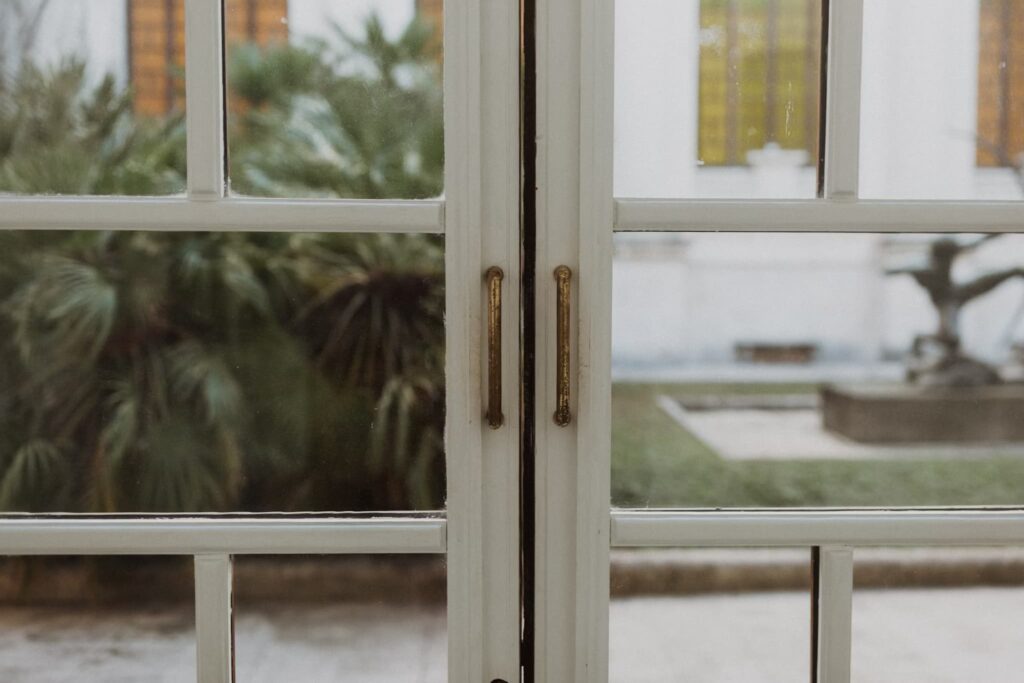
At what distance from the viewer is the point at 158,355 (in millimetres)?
1075

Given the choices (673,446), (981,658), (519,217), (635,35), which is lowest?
(981,658)

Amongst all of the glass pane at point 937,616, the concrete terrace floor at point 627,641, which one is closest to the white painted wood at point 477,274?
the concrete terrace floor at point 627,641

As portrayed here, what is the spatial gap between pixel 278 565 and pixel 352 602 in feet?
0.39

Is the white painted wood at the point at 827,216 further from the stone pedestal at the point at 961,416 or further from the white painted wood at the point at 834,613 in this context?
the white painted wood at the point at 834,613

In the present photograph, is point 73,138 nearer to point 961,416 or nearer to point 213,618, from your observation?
point 213,618

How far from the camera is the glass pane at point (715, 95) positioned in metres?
1.05

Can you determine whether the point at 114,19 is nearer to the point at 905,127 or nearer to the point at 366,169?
the point at 366,169

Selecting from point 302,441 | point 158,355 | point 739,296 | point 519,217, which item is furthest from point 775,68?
point 158,355

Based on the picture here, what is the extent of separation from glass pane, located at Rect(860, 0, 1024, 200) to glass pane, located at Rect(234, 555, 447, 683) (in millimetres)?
844

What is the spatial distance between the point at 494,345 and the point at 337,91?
16.6 inches

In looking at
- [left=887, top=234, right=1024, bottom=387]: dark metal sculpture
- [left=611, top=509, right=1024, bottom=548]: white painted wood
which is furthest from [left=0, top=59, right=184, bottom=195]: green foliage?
[left=887, top=234, right=1024, bottom=387]: dark metal sculpture

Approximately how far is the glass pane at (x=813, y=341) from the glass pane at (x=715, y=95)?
0.27 ft

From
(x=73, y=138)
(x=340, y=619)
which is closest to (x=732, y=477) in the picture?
(x=340, y=619)

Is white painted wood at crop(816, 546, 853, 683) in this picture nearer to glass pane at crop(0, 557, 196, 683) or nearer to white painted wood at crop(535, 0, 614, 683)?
white painted wood at crop(535, 0, 614, 683)
